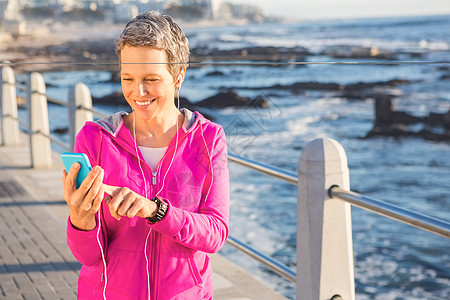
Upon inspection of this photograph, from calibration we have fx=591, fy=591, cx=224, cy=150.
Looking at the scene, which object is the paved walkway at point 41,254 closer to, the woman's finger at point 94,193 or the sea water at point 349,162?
the sea water at point 349,162

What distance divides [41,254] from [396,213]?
9.55ft

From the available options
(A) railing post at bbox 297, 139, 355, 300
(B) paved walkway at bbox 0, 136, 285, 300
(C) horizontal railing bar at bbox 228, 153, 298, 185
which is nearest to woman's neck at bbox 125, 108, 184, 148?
(A) railing post at bbox 297, 139, 355, 300

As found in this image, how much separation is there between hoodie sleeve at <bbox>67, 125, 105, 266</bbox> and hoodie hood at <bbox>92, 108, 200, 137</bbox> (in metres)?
0.02

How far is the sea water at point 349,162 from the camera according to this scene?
10.1ft

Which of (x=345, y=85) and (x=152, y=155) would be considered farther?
(x=345, y=85)

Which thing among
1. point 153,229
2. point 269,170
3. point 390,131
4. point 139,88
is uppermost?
point 139,88

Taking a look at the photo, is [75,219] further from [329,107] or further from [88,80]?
[88,80]

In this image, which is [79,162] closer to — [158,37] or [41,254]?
[158,37]

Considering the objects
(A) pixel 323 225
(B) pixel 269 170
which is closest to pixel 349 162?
(B) pixel 269 170

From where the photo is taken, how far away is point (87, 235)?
1.34 metres

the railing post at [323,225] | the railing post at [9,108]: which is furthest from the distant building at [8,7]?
the railing post at [323,225]

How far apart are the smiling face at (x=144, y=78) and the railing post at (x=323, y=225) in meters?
1.05

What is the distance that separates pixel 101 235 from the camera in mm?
1404

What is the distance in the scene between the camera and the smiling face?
1.36 m
